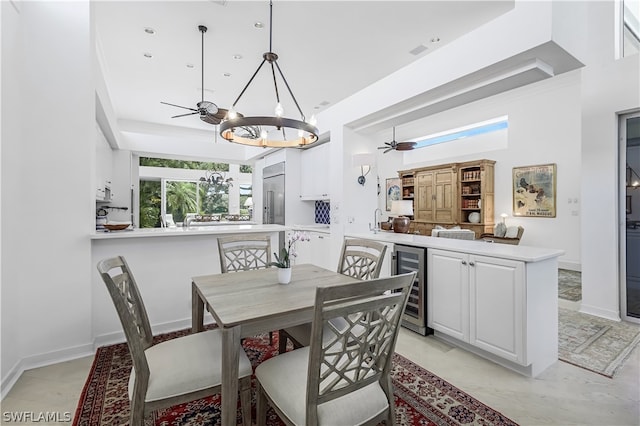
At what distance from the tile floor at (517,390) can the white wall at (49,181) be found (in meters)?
0.29

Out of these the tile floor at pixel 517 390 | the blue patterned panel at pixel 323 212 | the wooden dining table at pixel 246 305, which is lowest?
the tile floor at pixel 517 390

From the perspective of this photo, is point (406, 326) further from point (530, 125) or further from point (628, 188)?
point (530, 125)

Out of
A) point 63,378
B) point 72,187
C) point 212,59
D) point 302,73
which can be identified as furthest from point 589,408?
point 212,59

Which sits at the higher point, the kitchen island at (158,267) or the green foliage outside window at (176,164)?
the green foliage outside window at (176,164)

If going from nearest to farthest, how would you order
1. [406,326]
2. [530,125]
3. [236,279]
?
[236,279], [406,326], [530,125]

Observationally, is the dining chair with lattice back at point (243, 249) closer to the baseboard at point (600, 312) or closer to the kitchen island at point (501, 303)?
the kitchen island at point (501, 303)

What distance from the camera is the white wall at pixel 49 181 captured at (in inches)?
86.8

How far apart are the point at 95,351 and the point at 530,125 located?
8.19 meters

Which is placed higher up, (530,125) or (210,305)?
(530,125)

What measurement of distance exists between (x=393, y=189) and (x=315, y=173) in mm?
5191

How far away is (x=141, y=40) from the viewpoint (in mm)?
3516

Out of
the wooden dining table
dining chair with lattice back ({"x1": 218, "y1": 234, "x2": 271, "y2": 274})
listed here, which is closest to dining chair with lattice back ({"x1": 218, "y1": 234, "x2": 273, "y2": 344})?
dining chair with lattice back ({"x1": 218, "y1": 234, "x2": 271, "y2": 274})

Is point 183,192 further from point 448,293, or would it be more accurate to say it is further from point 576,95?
point 576,95

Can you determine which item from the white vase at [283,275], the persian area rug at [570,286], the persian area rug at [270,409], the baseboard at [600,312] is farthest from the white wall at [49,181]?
the persian area rug at [570,286]
